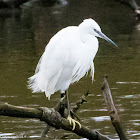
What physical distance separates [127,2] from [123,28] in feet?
6.88

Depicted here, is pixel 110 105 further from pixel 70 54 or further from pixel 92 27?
pixel 92 27

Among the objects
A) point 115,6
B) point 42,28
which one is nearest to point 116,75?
point 42,28

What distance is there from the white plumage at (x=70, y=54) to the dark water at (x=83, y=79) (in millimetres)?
1435

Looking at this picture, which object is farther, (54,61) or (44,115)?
(54,61)

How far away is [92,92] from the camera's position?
32.2ft

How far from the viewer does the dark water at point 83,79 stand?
302 inches

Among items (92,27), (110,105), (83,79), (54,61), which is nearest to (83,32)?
(92,27)

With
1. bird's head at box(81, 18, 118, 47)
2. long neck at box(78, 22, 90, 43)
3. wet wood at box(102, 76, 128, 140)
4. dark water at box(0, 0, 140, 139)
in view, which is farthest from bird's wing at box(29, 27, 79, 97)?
dark water at box(0, 0, 140, 139)

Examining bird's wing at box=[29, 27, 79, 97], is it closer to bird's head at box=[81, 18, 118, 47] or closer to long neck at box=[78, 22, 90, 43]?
long neck at box=[78, 22, 90, 43]

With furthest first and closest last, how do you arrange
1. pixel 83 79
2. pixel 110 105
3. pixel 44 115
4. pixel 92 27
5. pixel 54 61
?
pixel 83 79 → pixel 54 61 → pixel 92 27 → pixel 110 105 → pixel 44 115

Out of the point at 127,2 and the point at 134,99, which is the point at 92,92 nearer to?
the point at 134,99

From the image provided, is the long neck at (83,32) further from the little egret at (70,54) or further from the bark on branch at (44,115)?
the bark on branch at (44,115)

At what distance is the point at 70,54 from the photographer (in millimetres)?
5859

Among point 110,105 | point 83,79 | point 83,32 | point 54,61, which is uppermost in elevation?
point 83,32
